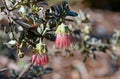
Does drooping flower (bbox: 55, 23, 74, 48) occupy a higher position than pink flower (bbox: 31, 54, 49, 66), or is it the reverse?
drooping flower (bbox: 55, 23, 74, 48)

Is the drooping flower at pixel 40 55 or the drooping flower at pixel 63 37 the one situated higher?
the drooping flower at pixel 63 37

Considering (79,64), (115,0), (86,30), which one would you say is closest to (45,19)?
(86,30)

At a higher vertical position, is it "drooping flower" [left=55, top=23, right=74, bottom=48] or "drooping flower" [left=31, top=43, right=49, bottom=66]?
"drooping flower" [left=55, top=23, right=74, bottom=48]

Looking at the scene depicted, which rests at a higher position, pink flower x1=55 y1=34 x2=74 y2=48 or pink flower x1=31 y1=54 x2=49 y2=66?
pink flower x1=55 y1=34 x2=74 y2=48

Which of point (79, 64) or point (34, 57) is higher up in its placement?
point (34, 57)

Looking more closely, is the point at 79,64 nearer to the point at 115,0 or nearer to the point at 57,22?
the point at 57,22

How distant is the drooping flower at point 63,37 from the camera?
4.21ft

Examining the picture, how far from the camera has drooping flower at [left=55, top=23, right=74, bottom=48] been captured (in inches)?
50.6

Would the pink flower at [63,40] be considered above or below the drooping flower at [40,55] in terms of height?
above

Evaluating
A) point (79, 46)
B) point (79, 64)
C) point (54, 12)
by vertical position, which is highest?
point (54, 12)

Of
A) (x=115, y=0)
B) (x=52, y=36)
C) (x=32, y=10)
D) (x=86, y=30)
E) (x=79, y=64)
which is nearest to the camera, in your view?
(x=32, y=10)

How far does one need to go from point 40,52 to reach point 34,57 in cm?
3

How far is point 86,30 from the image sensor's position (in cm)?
198

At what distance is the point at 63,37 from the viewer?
1302 mm
